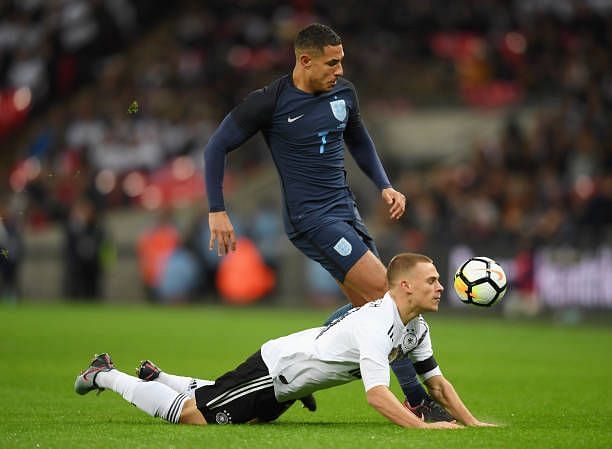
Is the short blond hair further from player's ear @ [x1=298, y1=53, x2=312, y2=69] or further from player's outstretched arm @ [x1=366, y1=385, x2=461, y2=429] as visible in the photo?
player's ear @ [x1=298, y1=53, x2=312, y2=69]

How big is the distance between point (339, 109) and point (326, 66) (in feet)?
1.06

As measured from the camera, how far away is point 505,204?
19984 mm

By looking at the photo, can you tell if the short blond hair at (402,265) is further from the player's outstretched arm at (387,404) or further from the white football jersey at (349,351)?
the player's outstretched arm at (387,404)

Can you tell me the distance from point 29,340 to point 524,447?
9.11 m

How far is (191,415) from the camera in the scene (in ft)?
23.6

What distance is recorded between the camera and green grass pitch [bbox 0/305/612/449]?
6.42 metres

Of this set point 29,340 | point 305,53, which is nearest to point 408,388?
point 305,53

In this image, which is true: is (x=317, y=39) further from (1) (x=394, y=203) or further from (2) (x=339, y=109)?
(1) (x=394, y=203)

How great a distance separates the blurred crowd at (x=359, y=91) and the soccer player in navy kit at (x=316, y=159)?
1109 cm

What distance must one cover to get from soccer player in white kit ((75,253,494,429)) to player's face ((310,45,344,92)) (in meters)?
1.42

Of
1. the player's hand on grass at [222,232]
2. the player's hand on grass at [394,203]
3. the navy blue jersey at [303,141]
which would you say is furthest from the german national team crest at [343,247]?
the player's hand on grass at [222,232]

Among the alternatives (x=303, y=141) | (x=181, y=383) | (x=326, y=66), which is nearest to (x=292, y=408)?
(x=181, y=383)

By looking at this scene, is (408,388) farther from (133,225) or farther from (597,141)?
(133,225)

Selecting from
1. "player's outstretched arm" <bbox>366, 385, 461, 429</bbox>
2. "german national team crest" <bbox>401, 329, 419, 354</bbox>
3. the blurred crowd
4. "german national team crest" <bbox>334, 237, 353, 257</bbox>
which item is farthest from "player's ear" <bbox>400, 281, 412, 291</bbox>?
the blurred crowd
